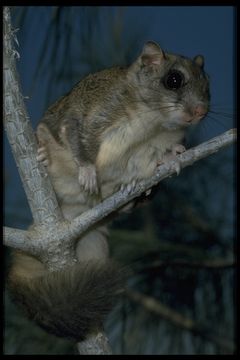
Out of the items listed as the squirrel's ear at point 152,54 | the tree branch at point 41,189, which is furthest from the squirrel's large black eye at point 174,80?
the tree branch at point 41,189

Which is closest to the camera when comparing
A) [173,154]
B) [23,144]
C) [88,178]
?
[23,144]

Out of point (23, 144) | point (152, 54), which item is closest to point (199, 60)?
point (152, 54)

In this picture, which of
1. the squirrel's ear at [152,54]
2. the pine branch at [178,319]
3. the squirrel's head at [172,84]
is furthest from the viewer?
the pine branch at [178,319]

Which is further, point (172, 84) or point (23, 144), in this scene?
point (172, 84)

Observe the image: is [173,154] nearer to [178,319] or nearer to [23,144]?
[23,144]

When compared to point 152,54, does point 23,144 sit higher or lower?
lower

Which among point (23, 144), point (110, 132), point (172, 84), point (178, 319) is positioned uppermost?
point (172, 84)

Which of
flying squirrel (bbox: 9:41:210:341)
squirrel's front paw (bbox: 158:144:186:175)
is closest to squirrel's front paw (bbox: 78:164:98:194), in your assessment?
flying squirrel (bbox: 9:41:210:341)

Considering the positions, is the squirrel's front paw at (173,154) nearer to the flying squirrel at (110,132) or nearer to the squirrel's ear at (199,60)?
the flying squirrel at (110,132)
